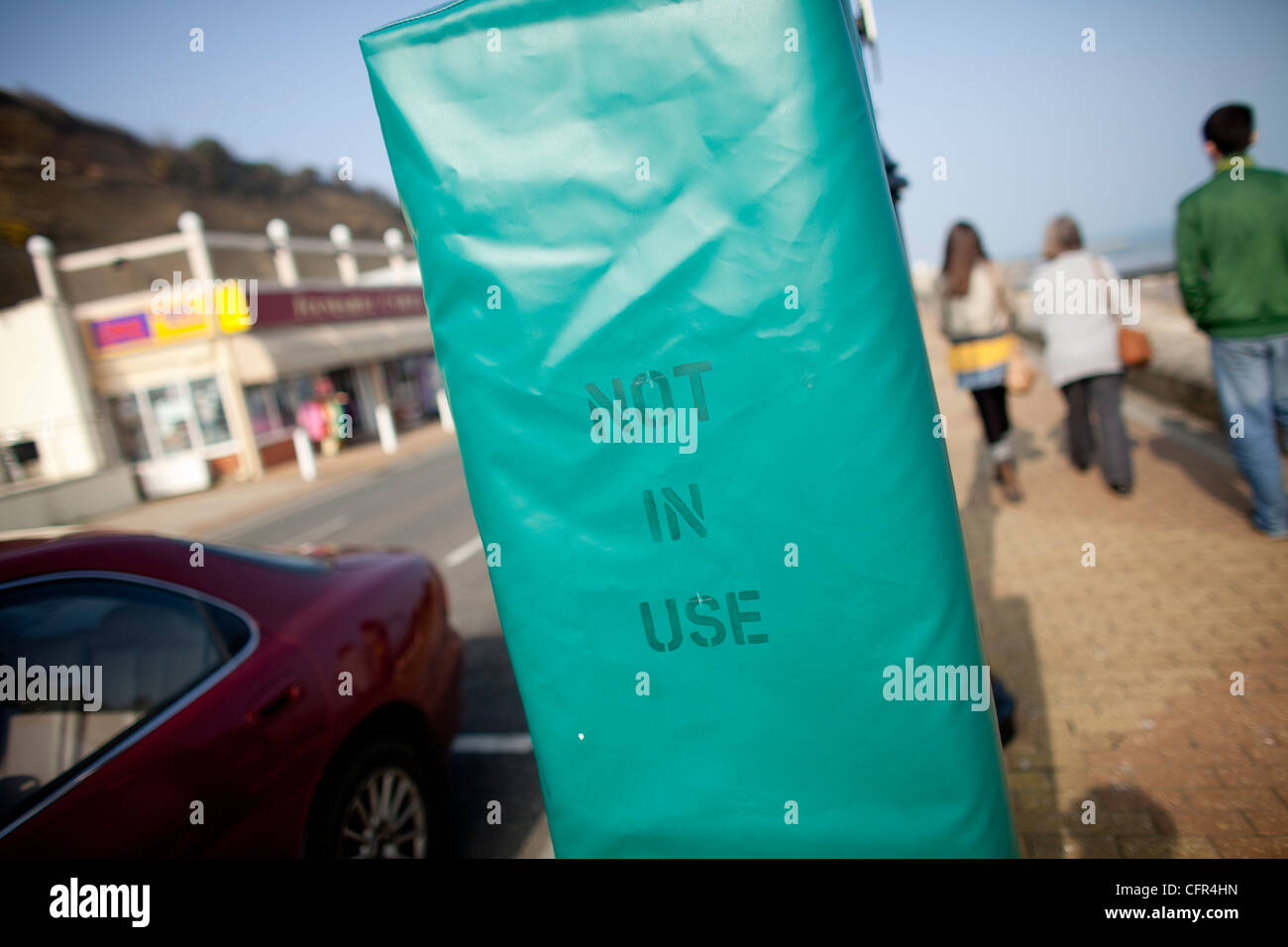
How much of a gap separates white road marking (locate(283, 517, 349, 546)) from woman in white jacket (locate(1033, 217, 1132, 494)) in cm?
987

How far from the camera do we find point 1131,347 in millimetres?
5332

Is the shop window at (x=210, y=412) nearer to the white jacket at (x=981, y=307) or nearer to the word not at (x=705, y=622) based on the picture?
the white jacket at (x=981, y=307)

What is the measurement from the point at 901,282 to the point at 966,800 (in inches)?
38.1

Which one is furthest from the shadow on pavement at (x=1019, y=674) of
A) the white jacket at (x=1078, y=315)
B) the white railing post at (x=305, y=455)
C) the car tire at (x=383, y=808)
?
the white railing post at (x=305, y=455)

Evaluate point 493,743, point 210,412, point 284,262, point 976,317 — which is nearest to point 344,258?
point 284,262

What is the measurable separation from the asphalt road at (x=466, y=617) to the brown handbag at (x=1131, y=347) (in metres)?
4.60

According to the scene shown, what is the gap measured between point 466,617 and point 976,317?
438cm

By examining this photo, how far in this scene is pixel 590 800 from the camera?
166 cm

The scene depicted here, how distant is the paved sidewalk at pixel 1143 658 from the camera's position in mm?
2564

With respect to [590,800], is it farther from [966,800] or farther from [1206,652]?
[1206,652]

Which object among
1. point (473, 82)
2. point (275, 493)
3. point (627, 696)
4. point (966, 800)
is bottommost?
point (275, 493)
